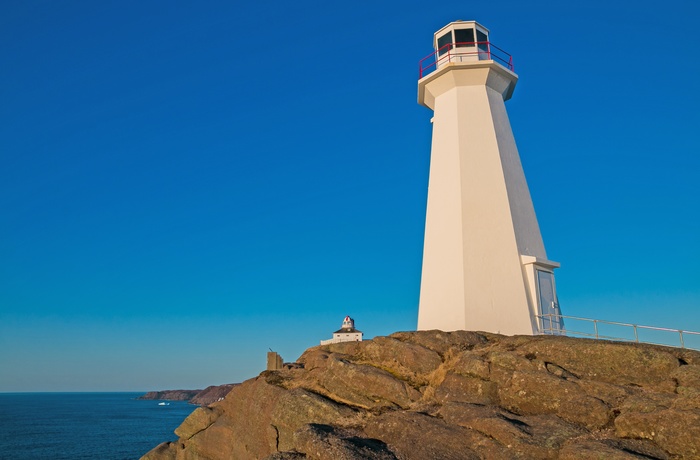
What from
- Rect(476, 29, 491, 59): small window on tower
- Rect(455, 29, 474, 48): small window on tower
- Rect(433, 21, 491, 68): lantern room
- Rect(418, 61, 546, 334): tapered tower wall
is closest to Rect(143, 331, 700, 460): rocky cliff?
Rect(418, 61, 546, 334): tapered tower wall

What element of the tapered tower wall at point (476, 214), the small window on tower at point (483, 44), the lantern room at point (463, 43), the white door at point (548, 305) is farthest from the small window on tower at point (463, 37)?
the white door at point (548, 305)

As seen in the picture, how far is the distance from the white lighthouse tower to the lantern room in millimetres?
51

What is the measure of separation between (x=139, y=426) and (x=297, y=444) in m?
109

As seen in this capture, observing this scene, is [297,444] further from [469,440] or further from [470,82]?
[470,82]

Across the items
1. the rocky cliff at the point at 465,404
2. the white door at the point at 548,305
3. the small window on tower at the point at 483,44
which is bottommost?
the rocky cliff at the point at 465,404

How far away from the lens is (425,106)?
27.6 m

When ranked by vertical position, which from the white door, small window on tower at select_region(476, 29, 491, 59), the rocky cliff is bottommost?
the rocky cliff

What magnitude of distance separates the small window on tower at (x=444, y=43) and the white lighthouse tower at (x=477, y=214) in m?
0.11

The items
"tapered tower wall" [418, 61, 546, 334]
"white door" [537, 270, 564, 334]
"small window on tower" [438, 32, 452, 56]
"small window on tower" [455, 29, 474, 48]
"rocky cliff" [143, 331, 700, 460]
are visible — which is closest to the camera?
"rocky cliff" [143, 331, 700, 460]

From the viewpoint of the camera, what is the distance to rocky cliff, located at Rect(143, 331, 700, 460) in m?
11.0

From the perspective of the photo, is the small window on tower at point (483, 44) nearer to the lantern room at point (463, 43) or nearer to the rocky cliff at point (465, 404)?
the lantern room at point (463, 43)

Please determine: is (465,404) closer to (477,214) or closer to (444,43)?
(477,214)

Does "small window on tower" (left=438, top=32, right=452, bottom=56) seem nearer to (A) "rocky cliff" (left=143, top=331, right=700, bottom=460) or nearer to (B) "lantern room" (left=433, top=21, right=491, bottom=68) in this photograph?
(B) "lantern room" (left=433, top=21, right=491, bottom=68)

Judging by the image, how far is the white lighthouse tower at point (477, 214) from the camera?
21.3 meters
